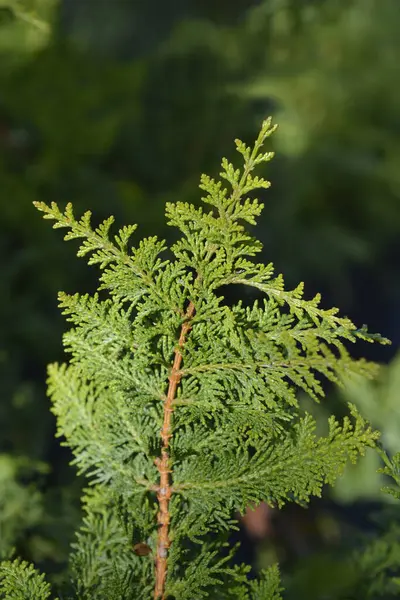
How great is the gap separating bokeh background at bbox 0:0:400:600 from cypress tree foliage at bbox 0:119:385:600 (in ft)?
1.12

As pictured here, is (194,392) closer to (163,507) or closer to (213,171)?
(163,507)

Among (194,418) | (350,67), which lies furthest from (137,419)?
(350,67)

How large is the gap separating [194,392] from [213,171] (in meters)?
1.11

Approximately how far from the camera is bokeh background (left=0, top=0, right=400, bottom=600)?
49.0 inches

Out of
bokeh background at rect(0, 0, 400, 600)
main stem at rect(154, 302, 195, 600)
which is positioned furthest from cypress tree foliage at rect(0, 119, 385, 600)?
bokeh background at rect(0, 0, 400, 600)

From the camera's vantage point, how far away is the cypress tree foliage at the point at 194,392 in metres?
0.45

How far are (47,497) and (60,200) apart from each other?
827 mm

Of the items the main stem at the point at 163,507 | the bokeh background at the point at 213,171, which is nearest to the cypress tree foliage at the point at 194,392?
the main stem at the point at 163,507

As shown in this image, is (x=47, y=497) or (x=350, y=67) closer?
(x=47, y=497)

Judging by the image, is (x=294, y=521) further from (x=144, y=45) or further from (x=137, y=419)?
(x=144, y=45)

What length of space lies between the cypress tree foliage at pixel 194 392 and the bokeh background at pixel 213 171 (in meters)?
0.34

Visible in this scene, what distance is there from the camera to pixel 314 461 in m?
0.48

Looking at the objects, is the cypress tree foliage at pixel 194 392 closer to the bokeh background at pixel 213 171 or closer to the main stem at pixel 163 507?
the main stem at pixel 163 507

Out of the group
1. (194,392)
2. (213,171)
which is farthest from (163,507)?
(213,171)
